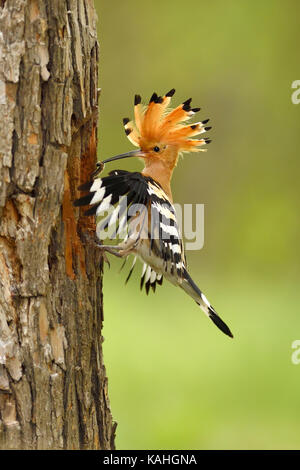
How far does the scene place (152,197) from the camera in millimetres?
1996

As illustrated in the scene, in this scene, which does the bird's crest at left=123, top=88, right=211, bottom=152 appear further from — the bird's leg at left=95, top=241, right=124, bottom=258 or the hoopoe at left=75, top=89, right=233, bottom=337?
the bird's leg at left=95, top=241, right=124, bottom=258

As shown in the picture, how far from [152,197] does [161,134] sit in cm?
42

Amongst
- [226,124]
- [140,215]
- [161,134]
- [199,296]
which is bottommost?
[199,296]

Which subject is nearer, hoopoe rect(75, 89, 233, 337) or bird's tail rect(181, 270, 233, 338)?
hoopoe rect(75, 89, 233, 337)

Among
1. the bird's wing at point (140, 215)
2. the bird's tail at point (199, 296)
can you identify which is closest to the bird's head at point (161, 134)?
the bird's wing at point (140, 215)

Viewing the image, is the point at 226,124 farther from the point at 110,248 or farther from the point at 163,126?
the point at 110,248

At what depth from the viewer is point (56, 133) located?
5.63 ft

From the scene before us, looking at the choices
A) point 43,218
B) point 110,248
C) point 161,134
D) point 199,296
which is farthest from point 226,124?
point 43,218

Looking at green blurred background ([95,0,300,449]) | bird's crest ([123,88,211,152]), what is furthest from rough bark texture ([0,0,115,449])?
green blurred background ([95,0,300,449])

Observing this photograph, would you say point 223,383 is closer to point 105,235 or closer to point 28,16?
point 105,235

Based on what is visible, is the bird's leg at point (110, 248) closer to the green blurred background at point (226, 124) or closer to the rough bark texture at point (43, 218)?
the rough bark texture at point (43, 218)

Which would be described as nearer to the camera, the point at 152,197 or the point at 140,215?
the point at 152,197

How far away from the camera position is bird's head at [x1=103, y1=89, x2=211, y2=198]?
7.28 ft
